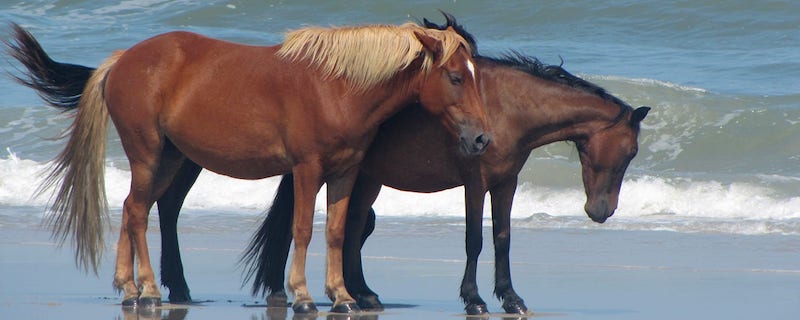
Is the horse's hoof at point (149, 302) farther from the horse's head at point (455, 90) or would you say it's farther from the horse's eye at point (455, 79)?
the horse's eye at point (455, 79)

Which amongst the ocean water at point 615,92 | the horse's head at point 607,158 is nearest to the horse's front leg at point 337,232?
the horse's head at point 607,158

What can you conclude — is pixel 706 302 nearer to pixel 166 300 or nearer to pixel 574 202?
pixel 166 300

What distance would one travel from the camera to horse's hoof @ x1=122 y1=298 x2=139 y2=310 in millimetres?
6145

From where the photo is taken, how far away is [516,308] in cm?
607

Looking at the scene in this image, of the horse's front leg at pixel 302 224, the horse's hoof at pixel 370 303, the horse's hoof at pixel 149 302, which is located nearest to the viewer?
the horse's front leg at pixel 302 224

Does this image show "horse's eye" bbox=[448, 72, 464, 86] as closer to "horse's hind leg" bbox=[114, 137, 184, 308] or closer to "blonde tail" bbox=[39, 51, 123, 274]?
"horse's hind leg" bbox=[114, 137, 184, 308]

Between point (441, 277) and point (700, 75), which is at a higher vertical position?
point (441, 277)

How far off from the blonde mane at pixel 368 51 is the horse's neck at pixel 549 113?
50cm

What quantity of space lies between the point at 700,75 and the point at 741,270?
38.8ft

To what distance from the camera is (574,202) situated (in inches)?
505

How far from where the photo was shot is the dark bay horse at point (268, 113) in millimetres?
5754

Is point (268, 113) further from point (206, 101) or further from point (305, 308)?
point (305, 308)

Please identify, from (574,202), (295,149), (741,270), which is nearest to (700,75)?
(574,202)

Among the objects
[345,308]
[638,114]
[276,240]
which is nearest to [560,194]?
[276,240]
